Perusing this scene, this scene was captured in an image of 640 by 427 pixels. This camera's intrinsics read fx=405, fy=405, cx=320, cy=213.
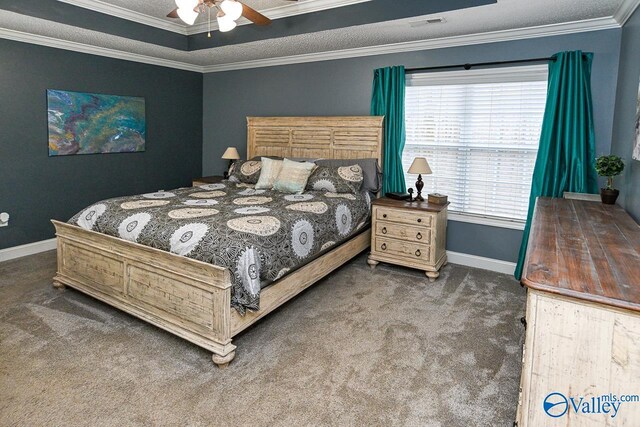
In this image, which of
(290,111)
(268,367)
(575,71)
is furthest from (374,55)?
(268,367)

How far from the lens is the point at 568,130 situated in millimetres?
3484

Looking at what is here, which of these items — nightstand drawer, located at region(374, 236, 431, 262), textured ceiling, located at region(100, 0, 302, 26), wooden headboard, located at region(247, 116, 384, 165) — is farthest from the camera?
wooden headboard, located at region(247, 116, 384, 165)

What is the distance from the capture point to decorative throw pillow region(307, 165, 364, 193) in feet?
13.8

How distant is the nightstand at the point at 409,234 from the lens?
3850 mm

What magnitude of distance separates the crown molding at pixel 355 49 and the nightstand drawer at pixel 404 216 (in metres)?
1.71

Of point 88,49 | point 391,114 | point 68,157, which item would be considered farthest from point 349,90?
point 68,157

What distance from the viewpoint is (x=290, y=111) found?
524 cm

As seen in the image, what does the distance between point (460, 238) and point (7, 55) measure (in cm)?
492

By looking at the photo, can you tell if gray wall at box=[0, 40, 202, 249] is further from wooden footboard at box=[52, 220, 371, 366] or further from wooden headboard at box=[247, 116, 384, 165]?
wooden footboard at box=[52, 220, 371, 366]

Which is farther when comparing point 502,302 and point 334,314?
point 502,302

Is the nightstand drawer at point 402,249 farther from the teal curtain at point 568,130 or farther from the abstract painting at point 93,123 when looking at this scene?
the abstract painting at point 93,123

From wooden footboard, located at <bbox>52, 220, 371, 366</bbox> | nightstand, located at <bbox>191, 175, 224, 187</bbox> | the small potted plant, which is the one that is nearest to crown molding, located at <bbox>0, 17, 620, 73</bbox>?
the small potted plant

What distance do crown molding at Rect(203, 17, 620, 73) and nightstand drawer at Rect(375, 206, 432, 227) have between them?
1.71 meters

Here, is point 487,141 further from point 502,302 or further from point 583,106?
point 502,302
